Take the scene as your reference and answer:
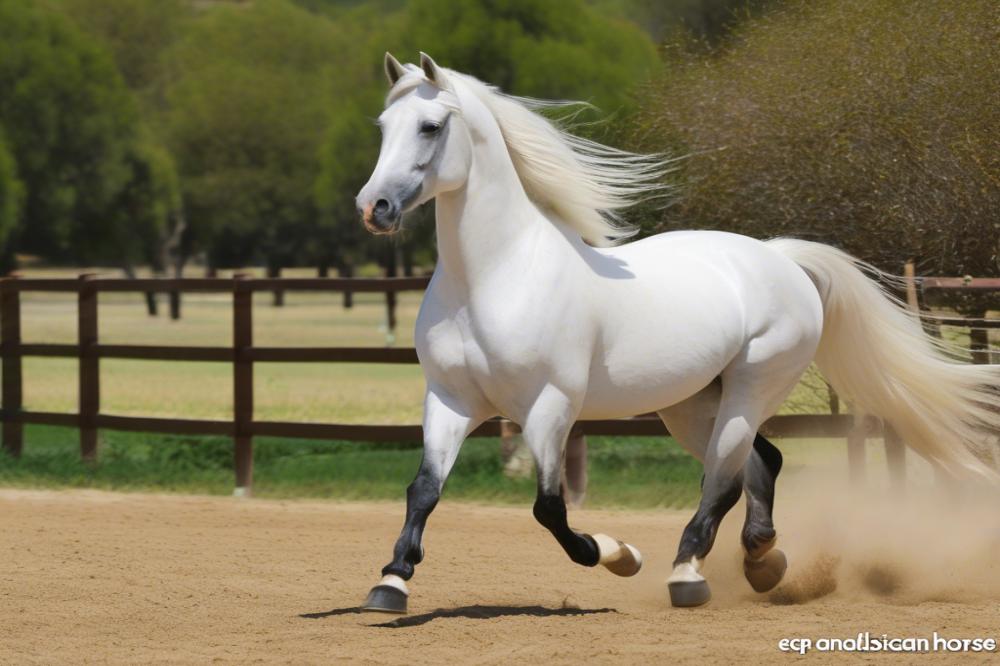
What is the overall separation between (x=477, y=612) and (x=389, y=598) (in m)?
0.58

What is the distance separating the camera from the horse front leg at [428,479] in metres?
4.75

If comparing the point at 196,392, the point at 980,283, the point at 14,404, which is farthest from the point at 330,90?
the point at 980,283

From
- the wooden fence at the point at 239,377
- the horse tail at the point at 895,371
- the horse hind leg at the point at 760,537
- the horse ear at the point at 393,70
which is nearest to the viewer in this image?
the horse ear at the point at 393,70

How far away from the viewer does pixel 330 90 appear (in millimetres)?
56938

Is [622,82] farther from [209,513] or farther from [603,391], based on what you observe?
[603,391]

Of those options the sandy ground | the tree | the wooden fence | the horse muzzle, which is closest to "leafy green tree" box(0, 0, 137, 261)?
the wooden fence

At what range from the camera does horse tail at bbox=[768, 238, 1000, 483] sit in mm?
6090

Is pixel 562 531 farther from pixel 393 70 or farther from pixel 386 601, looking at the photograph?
pixel 393 70

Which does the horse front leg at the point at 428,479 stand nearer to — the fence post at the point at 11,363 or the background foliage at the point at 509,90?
the background foliage at the point at 509,90

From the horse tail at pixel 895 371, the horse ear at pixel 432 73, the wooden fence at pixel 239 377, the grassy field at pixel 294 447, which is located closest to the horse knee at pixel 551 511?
the horse ear at pixel 432 73

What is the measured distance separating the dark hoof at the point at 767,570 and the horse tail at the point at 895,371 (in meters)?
0.99

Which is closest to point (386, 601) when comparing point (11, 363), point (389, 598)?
point (389, 598)

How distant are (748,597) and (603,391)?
4.12 ft

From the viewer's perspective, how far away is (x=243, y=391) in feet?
30.9
